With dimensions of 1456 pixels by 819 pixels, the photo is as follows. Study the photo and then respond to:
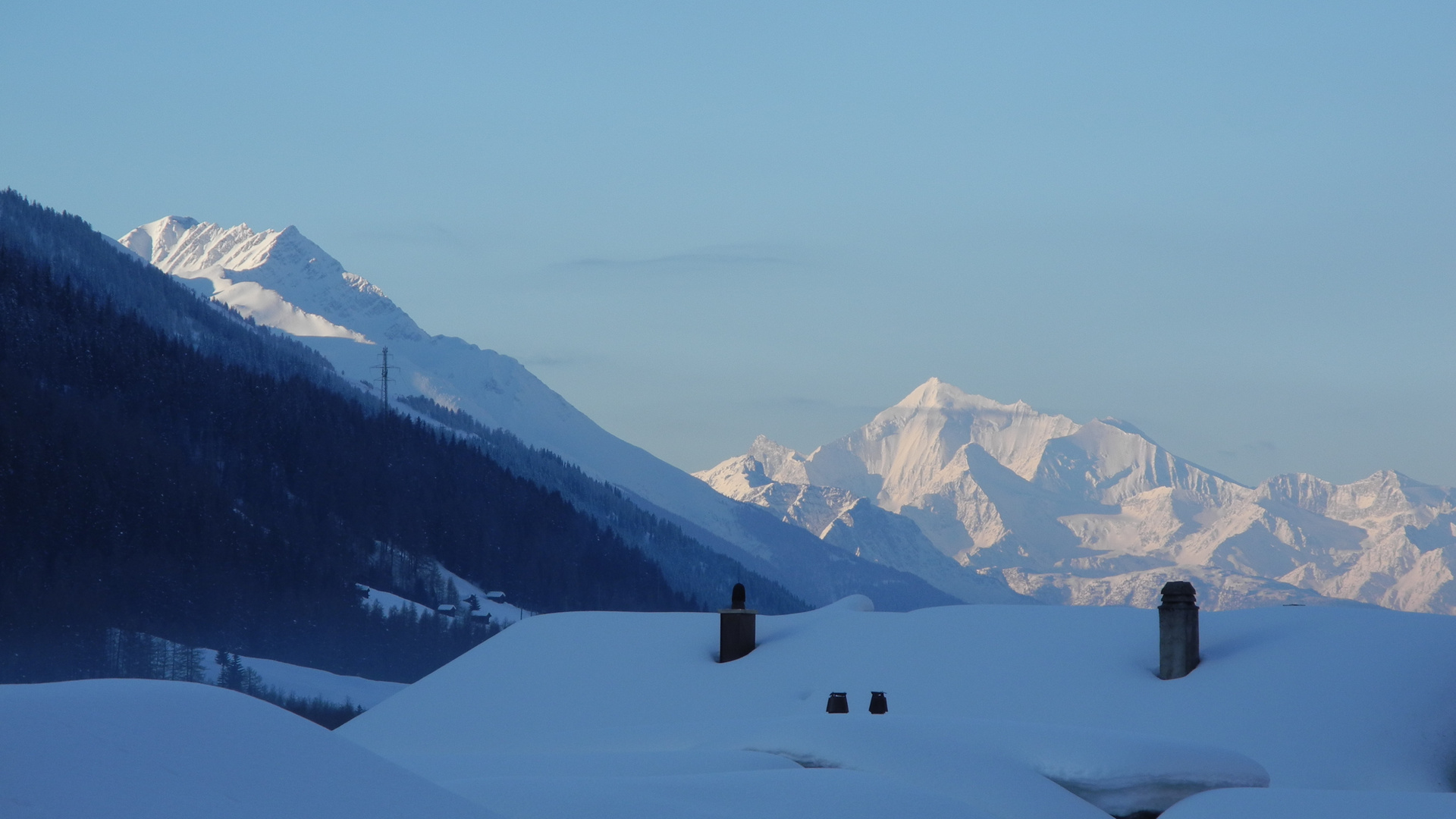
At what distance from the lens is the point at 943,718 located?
725 inches

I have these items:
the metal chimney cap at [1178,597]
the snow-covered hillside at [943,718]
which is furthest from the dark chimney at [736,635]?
the metal chimney cap at [1178,597]

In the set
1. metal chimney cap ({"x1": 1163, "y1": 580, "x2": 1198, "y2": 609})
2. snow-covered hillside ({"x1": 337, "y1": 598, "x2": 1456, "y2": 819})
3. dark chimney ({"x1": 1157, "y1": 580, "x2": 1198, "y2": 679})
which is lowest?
Result: snow-covered hillside ({"x1": 337, "y1": 598, "x2": 1456, "y2": 819})

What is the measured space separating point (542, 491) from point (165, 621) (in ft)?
231

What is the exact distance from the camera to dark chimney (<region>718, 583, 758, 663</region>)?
2914 cm

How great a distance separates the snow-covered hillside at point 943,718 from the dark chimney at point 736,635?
35 cm

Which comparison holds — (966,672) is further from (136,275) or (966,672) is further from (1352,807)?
(136,275)

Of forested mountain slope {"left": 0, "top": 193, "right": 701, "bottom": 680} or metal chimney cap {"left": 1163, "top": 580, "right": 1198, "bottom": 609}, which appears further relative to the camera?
forested mountain slope {"left": 0, "top": 193, "right": 701, "bottom": 680}

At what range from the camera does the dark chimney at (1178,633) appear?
952 inches

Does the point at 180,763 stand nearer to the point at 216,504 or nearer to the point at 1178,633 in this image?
the point at 1178,633

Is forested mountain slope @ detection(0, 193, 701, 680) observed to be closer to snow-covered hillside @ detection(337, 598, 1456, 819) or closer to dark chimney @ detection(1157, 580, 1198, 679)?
snow-covered hillside @ detection(337, 598, 1456, 819)

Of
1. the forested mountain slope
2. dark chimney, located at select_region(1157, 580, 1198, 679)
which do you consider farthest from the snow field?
the forested mountain slope

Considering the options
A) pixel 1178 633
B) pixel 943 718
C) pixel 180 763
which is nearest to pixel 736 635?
pixel 1178 633

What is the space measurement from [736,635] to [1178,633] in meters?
9.02

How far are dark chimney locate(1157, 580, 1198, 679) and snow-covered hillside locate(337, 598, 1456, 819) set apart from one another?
304 millimetres
